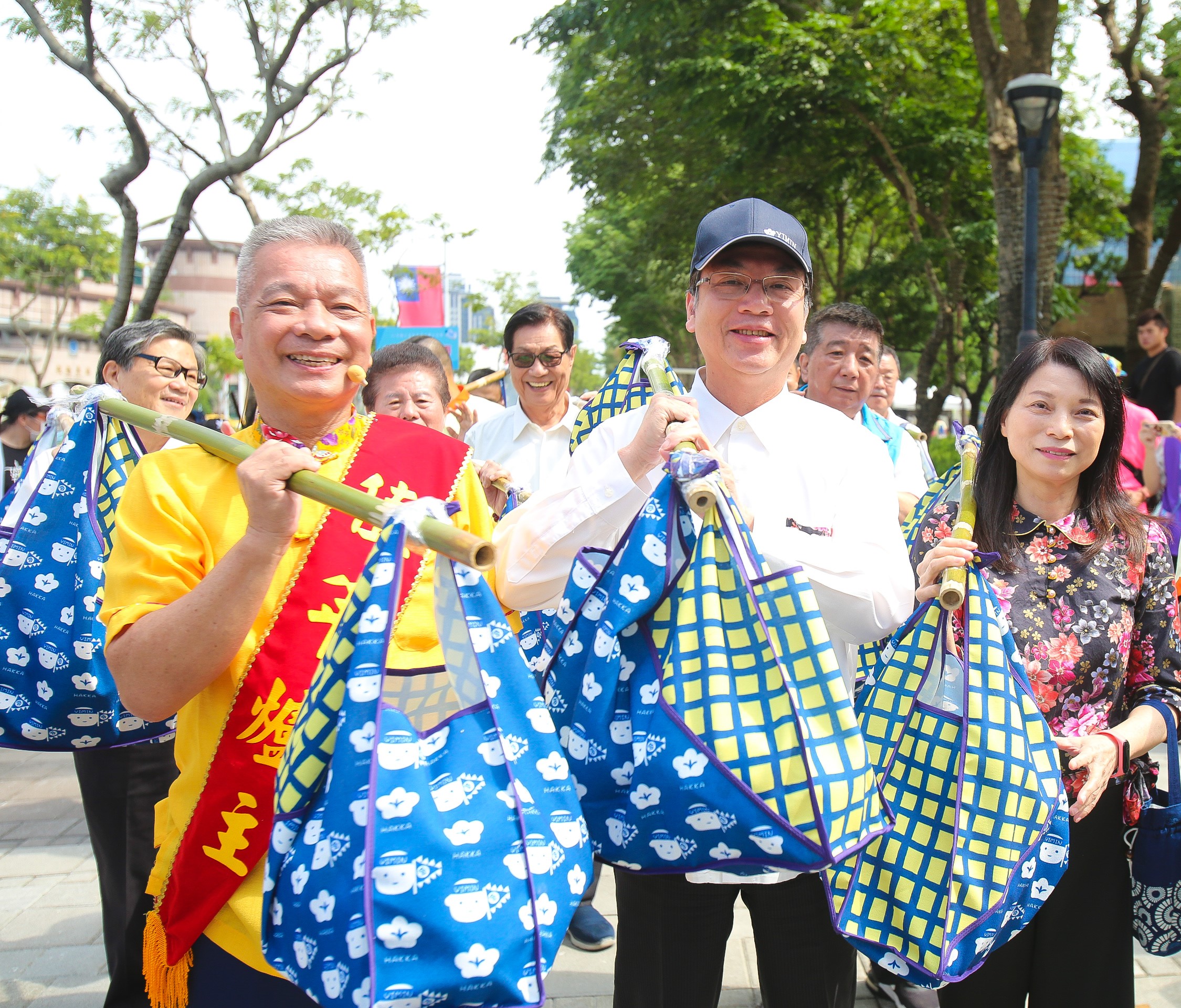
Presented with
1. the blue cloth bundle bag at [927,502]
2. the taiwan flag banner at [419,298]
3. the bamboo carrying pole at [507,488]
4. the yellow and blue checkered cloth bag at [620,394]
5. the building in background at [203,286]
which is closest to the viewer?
the blue cloth bundle bag at [927,502]

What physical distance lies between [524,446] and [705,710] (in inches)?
121

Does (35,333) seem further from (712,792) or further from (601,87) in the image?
(712,792)

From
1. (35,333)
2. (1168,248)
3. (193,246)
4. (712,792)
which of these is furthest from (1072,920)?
(193,246)

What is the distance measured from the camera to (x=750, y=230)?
203 centimetres

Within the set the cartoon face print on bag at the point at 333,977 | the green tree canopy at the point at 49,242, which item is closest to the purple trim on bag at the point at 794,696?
the cartoon face print on bag at the point at 333,977

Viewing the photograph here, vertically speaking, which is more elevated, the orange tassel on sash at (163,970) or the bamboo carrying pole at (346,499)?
the bamboo carrying pole at (346,499)

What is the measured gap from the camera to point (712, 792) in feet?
4.42

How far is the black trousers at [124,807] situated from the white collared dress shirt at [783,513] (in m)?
1.68

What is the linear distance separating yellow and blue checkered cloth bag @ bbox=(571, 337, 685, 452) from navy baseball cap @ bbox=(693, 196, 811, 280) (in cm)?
71

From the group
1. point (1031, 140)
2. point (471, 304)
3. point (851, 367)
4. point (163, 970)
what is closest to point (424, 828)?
point (163, 970)

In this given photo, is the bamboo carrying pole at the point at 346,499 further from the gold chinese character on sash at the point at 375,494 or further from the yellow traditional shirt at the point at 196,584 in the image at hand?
the gold chinese character on sash at the point at 375,494

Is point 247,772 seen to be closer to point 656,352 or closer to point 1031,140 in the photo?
point 656,352

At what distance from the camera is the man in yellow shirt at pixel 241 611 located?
5.19 ft

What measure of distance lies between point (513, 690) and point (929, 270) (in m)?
15.1
